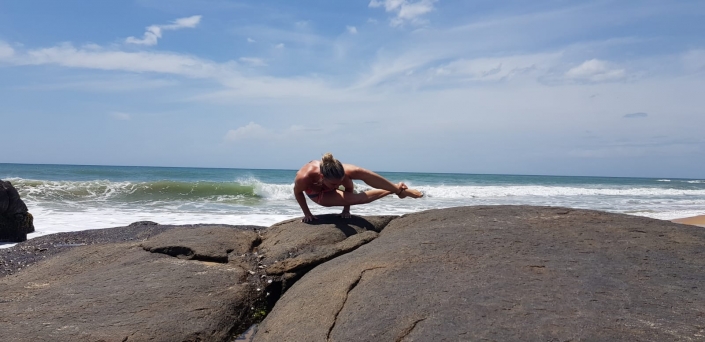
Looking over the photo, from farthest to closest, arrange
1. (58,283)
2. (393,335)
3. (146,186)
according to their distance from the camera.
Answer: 1. (146,186)
2. (58,283)
3. (393,335)

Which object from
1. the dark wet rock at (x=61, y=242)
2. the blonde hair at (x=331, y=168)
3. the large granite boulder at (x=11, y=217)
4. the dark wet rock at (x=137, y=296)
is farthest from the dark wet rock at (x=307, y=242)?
the large granite boulder at (x=11, y=217)

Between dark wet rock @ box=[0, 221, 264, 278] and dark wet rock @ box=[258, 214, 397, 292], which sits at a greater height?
dark wet rock @ box=[258, 214, 397, 292]

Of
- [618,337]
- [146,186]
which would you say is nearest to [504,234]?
[618,337]

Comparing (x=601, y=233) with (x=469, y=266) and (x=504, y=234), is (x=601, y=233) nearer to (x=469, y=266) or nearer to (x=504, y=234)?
(x=504, y=234)

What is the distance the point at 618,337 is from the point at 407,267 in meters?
1.41

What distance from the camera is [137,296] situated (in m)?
3.94

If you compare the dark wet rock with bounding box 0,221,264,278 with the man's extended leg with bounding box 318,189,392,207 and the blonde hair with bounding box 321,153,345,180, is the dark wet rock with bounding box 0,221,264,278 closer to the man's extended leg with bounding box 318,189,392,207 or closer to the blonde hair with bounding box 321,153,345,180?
the man's extended leg with bounding box 318,189,392,207

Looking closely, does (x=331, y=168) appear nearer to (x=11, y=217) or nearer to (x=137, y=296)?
(x=137, y=296)

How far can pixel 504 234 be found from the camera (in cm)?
416

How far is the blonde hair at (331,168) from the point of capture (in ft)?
17.3

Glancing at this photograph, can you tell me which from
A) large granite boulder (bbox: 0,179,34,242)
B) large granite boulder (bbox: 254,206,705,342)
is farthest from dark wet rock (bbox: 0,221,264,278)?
large granite boulder (bbox: 254,206,705,342)

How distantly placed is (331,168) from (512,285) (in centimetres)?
244

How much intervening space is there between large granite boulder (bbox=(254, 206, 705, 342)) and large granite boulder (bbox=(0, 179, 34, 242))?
705 centimetres

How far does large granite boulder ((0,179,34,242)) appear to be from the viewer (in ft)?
29.0
